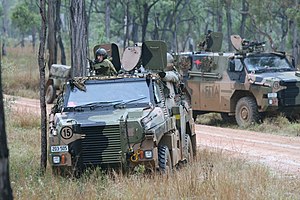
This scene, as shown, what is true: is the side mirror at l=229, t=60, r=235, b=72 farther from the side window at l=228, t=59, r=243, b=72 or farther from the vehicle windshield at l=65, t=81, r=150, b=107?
the vehicle windshield at l=65, t=81, r=150, b=107

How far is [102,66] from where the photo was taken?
38.4ft

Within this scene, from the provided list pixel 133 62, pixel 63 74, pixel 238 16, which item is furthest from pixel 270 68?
pixel 238 16

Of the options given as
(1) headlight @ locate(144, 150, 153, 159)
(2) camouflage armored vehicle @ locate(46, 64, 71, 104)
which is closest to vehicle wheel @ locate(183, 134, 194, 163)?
(1) headlight @ locate(144, 150, 153, 159)

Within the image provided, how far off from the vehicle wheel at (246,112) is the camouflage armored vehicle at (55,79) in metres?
8.47

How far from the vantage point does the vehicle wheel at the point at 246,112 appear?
61.1 ft

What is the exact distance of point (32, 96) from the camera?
95.5 feet

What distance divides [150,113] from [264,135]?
300 inches

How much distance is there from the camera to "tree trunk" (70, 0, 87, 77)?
14.0 meters

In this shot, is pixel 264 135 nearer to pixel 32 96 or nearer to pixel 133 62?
pixel 133 62

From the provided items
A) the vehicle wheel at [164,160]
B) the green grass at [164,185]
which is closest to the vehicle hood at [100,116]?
the vehicle wheel at [164,160]

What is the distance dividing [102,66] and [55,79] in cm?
1477

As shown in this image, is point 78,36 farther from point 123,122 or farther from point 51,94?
point 51,94

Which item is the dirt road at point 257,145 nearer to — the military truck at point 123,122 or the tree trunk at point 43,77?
the military truck at point 123,122

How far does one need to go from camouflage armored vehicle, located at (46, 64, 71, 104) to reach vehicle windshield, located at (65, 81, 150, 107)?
14.9 m
